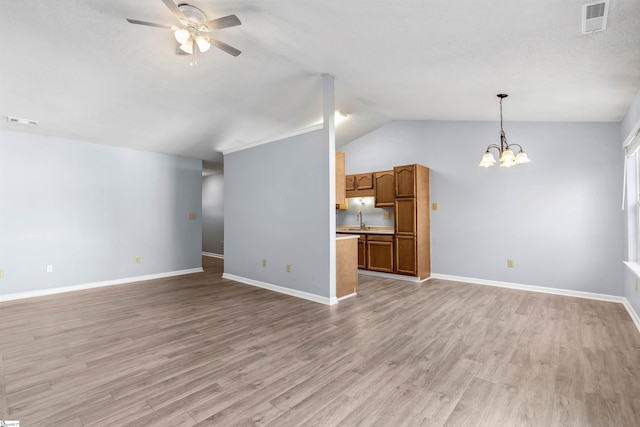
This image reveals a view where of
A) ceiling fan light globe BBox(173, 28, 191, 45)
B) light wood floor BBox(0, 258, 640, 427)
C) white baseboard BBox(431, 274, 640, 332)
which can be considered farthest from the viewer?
white baseboard BBox(431, 274, 640, 332)

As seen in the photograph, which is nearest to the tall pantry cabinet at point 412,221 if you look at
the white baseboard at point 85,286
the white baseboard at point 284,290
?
the white baseboard at point 284,290

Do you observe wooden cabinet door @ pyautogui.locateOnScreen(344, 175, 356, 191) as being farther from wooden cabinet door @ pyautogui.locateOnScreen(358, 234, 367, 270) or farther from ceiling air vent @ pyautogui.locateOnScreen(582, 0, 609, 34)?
ceiling air vent @ pyautogui.locateOnScreen(582, 0, 609, 34)

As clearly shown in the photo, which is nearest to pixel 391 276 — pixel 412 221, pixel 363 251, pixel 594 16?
pixel 363 251

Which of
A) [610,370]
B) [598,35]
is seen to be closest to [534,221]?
[610,370]

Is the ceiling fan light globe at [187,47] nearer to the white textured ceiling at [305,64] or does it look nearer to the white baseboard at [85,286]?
the white textured ceiling at [305,64]

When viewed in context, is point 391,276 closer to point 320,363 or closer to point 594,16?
point 320,363

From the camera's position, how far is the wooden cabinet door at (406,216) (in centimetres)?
564

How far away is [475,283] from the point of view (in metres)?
5.46

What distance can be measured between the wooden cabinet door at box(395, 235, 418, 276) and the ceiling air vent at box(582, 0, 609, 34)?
12.7ft

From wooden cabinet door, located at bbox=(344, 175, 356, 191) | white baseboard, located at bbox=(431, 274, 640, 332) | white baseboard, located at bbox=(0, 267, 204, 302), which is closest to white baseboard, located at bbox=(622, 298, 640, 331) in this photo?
white baseboard, located at bbox=(431, 274, 640, 332)

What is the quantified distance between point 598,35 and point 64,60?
5105 millimetres

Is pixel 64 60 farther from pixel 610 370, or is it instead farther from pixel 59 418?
pixel 610 370

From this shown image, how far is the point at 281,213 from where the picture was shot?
16.5 ft

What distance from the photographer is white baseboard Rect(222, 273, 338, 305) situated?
429 cm
